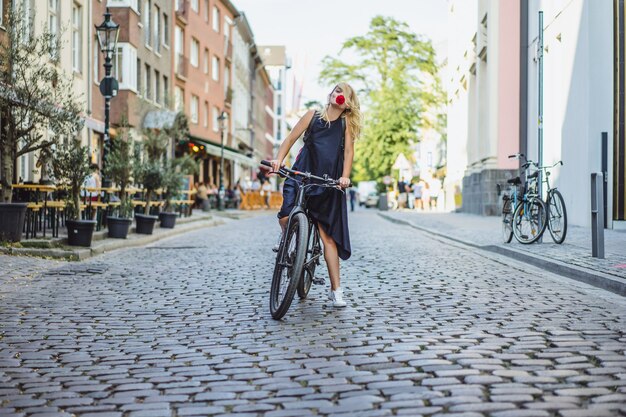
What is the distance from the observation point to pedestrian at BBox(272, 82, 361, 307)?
698 cm

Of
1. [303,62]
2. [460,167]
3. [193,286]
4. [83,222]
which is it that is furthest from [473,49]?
[303,62]

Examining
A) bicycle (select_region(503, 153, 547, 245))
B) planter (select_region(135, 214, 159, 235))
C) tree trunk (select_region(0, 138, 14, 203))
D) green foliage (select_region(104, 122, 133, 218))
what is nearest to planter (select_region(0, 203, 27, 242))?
tree trunk (select_region(0, 138, 14, 203))

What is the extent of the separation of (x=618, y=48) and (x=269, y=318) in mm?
13718

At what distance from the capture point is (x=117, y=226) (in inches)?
617

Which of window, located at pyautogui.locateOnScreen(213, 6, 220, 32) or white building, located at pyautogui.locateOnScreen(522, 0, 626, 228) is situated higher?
window, located at pyautogui.locateOnScreen(213, 6, 220, 32)

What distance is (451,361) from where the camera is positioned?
15.9ft

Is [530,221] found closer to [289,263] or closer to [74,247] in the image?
[74,247]

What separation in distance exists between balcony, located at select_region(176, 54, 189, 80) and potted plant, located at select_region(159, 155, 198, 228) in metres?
23.7

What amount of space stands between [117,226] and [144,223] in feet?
6.82

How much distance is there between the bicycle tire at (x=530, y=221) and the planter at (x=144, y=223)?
724cm

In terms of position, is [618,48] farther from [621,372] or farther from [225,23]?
[225,23]

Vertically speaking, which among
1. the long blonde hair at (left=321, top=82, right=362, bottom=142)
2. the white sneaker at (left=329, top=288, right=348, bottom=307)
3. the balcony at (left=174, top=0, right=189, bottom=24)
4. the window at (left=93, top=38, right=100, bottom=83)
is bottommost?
the white sneaker at (left=329, top=288, right=348, bottom=307)

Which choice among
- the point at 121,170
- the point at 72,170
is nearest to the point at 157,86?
the point at 121,170

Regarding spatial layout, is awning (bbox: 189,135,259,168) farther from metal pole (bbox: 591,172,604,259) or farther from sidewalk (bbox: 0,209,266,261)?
metal pole (bbox: 591,172,604,259)
